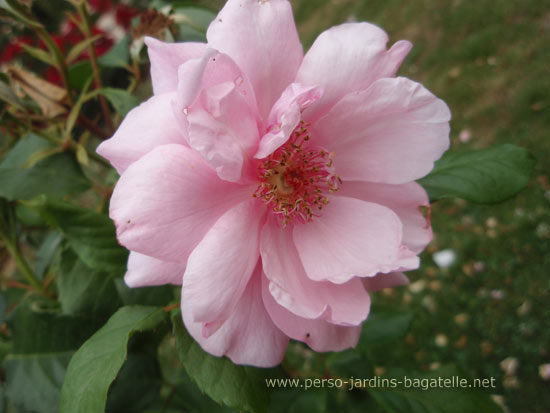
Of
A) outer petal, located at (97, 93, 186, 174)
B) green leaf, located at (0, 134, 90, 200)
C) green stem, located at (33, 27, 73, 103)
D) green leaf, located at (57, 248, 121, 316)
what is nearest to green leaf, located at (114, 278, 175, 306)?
green leaf, located at (57, 248, 121, 316)

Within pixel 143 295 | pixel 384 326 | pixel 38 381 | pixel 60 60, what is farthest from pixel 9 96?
Answer: pixel 384 326

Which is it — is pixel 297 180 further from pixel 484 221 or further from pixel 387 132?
pixel 484 221

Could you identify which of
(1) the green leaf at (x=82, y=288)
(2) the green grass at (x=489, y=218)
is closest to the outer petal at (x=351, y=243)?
(1) the green leaf at (x=82, y=288)

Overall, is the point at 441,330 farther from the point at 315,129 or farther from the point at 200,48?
the point at 200,48

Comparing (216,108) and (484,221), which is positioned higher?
(216,108)

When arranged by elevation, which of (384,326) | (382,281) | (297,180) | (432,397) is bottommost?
(384,326)

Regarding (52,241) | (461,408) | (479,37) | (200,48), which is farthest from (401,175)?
(479,37)

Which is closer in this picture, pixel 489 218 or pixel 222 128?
pixel 222 128

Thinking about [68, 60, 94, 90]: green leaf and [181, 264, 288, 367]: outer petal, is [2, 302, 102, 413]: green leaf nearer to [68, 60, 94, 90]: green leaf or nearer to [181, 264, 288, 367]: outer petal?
[181, 264, 288, 367]: outer petal
